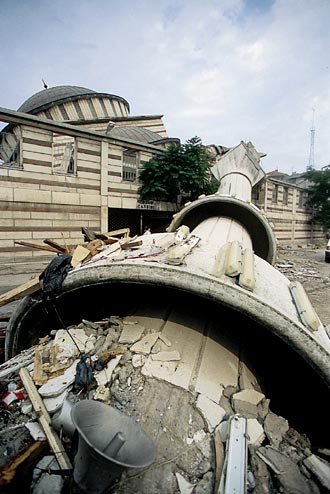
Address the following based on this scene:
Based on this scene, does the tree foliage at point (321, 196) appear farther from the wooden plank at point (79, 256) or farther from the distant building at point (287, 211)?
the wooden plank at point (79, 256)

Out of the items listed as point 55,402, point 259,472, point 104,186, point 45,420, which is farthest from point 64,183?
point 259,472

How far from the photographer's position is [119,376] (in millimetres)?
1785

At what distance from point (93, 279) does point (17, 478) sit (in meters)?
1.15

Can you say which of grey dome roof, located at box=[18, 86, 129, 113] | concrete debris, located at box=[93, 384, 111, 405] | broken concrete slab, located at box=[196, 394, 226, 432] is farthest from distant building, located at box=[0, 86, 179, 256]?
broken concrete slab, located at box=[196, 394, 226, 432]

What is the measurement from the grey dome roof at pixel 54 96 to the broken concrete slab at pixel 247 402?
19921mm

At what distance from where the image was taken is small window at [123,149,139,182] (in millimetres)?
11987

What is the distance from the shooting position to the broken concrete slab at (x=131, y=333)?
2.08 m

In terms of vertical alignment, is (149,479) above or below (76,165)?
below

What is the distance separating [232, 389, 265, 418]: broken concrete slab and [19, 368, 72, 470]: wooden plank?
104 centimetres

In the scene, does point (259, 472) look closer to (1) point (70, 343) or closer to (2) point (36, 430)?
(2) point (36, 430)

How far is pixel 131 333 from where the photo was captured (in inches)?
84.4

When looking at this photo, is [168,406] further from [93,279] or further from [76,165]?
[76,165]

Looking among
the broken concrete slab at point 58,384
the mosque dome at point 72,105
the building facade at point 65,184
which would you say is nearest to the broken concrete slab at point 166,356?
the broken concrete slab at point 58,384

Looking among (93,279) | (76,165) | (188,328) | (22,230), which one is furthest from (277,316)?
(76,165)
